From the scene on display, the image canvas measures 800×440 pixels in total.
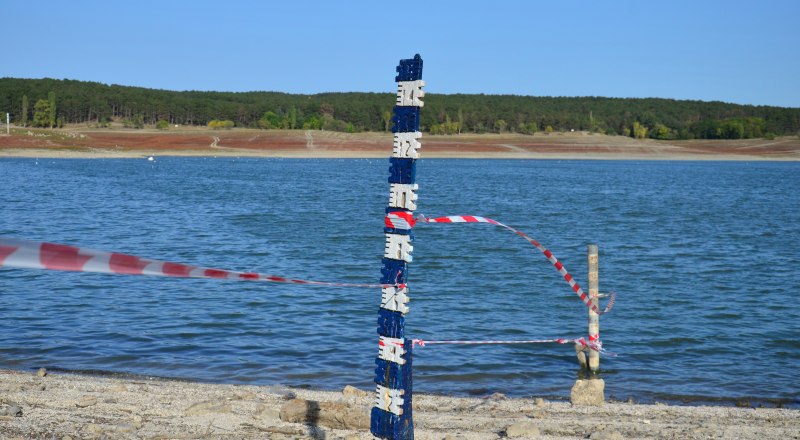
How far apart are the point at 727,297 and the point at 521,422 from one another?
37.9 feet

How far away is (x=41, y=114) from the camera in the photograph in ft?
440

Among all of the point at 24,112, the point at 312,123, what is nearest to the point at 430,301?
the point at 24,112

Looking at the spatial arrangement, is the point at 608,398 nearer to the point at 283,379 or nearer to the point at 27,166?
the point at 283,379

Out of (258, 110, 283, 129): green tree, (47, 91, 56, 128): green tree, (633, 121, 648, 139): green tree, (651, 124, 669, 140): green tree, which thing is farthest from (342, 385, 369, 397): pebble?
(633, 121, 648, 139): green tree

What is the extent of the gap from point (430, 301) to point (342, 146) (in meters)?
101

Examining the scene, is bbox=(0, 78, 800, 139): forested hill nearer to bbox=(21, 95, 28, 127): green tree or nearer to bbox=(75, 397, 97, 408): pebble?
bbox=(21, 95, 28, 127): green tree

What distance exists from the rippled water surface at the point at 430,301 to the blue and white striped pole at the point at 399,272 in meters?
4.98

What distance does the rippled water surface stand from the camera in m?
11.9

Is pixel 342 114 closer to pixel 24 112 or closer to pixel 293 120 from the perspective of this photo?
pixel 293 120

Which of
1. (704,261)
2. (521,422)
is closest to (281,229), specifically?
(704,261)

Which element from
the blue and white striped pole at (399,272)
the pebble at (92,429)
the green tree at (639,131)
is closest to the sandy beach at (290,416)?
the pebble at (92,429)

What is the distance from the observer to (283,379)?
1130 centimetres

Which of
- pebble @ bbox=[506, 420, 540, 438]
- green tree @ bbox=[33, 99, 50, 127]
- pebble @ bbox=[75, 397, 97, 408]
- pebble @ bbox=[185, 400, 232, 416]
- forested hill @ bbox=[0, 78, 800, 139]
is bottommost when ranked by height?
pebble @ bbox=[75, 397, 97, 408]

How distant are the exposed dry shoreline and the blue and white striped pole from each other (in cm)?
8894
